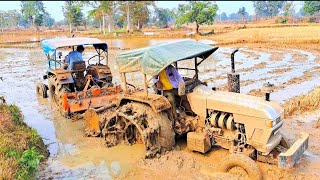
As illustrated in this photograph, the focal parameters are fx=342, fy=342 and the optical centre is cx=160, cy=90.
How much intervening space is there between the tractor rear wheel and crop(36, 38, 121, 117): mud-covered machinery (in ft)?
8.57

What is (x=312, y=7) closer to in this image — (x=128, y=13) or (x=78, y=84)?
(x=128, y=13)

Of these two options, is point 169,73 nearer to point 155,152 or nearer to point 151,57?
point 151,57

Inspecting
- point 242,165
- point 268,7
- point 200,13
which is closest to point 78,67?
point 242,165

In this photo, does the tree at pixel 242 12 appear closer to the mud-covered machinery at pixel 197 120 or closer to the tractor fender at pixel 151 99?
the tractor fender at pixel 151 99

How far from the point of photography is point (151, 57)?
6375 mm

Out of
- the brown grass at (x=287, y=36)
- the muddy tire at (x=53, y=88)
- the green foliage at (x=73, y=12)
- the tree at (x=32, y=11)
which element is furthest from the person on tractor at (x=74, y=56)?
the tree at (x=32, y=11)

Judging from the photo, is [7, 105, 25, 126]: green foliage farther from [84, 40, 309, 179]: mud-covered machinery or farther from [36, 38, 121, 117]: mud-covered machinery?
[84, 40, 309, 179]: mud-covered machinery

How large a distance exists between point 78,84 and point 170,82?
5.18m

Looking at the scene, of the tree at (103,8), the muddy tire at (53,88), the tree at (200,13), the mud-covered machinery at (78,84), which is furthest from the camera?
the tree at (103,8)

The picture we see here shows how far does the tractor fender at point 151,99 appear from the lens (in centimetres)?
646

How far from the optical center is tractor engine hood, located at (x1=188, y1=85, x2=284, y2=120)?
563 centimetres

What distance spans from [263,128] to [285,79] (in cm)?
953

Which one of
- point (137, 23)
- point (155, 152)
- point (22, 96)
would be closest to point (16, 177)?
point (155, 152)

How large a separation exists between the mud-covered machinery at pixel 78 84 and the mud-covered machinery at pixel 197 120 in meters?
2.30
